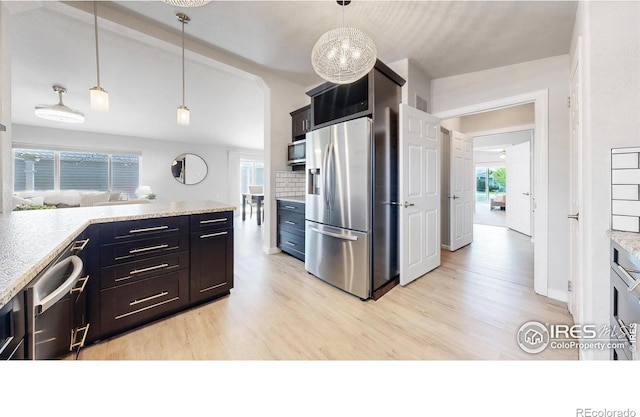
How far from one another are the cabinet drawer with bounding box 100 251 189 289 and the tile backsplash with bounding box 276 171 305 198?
1.86 meters

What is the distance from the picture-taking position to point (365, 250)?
84.0 inches

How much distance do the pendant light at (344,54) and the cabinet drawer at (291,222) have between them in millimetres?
1752

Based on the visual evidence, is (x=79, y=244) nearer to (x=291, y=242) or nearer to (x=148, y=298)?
(x=148, y=298)

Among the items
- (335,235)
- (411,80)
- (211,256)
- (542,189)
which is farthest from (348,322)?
(411,80)

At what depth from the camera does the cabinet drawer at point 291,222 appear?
10.0 feet

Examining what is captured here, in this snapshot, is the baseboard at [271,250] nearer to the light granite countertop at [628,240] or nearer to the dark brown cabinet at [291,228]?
the dark brown cabinet at [291,228]

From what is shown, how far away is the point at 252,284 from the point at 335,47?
2.25 metres

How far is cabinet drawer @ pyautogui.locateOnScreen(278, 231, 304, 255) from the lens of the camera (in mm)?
3094

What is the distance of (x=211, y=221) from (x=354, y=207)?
1278mm

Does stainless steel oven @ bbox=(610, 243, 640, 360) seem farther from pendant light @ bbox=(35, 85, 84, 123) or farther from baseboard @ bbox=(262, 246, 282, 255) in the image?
pendant light @ bbox=(35, 85, 84, 123)

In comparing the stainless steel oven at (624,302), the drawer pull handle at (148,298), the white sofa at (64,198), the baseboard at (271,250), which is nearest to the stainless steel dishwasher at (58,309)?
the drawer pull handle at (148,298)

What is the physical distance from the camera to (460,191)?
12.8ft

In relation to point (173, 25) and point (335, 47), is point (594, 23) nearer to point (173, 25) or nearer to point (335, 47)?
point (335, 47)
